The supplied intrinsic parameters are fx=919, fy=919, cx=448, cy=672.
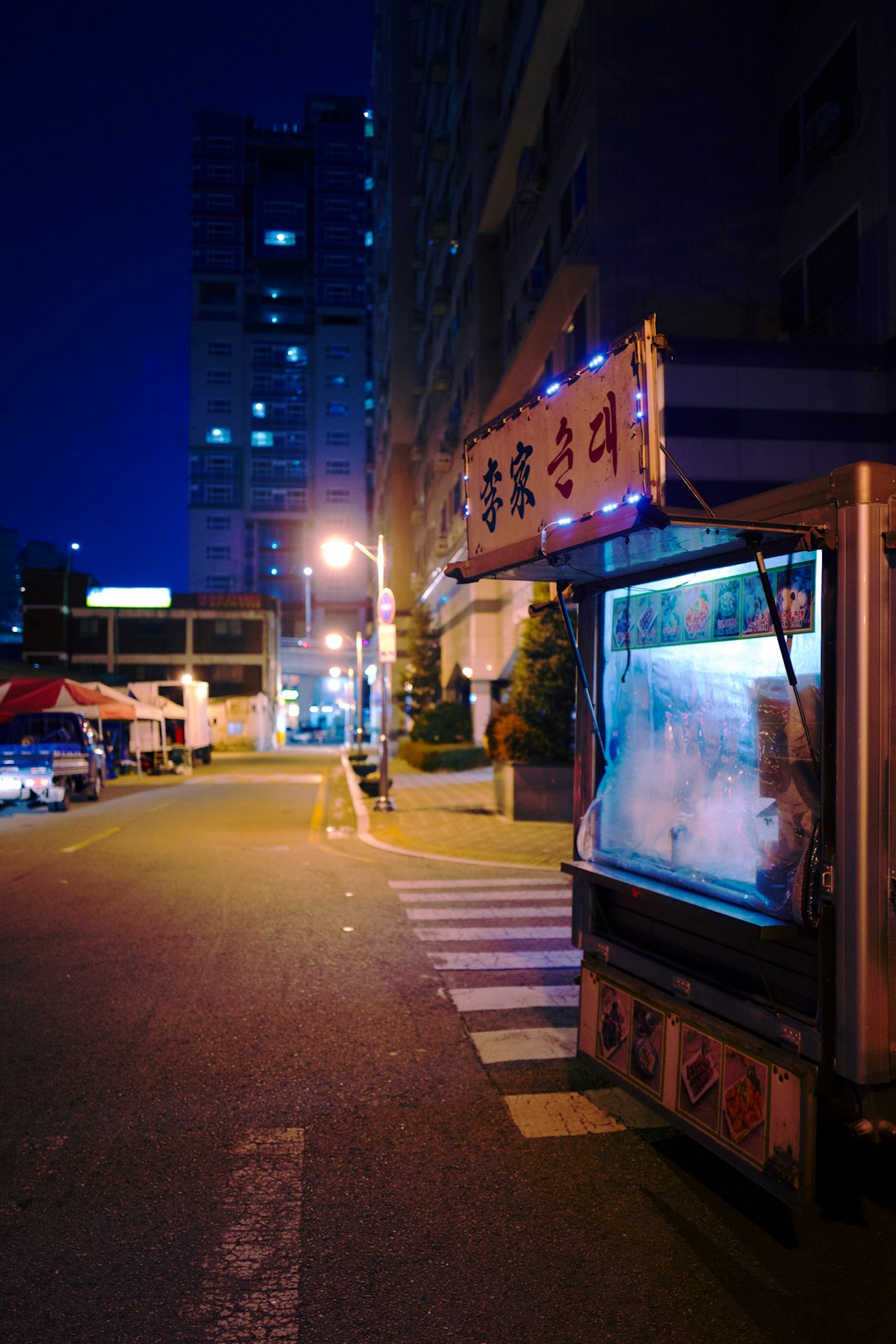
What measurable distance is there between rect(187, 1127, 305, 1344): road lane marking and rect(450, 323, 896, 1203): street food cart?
167cm

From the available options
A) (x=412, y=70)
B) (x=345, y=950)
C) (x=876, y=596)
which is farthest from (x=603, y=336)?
(x=412, y=70)

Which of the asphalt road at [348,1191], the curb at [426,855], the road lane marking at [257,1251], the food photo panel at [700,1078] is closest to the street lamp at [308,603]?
the curb at [426,855]

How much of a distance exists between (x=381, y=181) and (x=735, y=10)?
69994 mm

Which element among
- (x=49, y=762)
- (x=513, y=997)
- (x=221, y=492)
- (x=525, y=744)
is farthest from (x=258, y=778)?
(x=221, y=492)

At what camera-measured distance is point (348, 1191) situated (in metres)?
4.02

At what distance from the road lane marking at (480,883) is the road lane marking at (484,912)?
3.92 ft

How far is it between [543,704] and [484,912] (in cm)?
846

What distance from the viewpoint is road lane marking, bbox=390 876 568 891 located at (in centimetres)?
1136

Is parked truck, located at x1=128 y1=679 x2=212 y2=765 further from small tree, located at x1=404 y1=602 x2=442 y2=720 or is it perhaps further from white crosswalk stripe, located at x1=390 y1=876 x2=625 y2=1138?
white crosswalk stripe, located at x1=390 y1=876 x2=625 y2=1138

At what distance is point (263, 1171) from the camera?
419cm

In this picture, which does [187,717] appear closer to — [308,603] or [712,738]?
[712,738]

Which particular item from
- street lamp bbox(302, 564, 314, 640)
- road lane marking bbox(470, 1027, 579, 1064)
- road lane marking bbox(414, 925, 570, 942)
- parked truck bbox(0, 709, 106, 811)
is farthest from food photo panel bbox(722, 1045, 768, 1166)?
street lamp bbox(302, 564, 314, 640)

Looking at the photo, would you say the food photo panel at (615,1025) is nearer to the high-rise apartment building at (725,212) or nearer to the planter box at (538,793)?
the planter box at (538,793)

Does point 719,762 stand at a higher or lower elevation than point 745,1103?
higher
